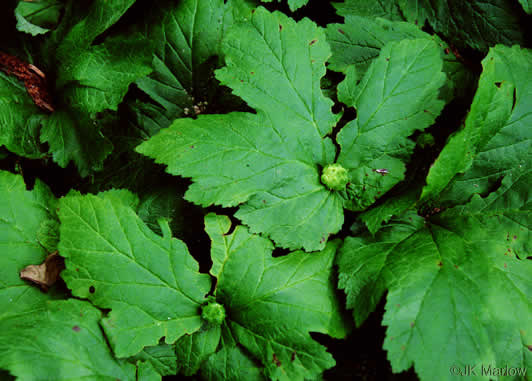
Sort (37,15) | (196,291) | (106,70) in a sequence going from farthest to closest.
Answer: (37,15), (106,70), (196,291)

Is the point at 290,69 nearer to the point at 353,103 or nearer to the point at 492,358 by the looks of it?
the point at 353,103

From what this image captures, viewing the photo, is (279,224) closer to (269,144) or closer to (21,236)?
(269,144)

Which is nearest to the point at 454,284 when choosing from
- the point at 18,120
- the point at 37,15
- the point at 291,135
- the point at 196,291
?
the point at 291,135

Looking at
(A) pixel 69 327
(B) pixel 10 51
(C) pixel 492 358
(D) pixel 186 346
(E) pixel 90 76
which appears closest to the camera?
(C) pixel 492 358

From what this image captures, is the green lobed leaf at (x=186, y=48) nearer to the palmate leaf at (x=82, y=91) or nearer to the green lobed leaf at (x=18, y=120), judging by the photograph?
the palmate leaf at (x=82, y=91)

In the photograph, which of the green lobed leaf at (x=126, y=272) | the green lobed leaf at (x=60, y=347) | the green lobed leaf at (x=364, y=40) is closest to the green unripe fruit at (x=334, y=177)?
the green lobed leaf at (x=364, y=40)

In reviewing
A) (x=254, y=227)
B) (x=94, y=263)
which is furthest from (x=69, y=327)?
(x=254, y=227)

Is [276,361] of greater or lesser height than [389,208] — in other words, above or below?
below
